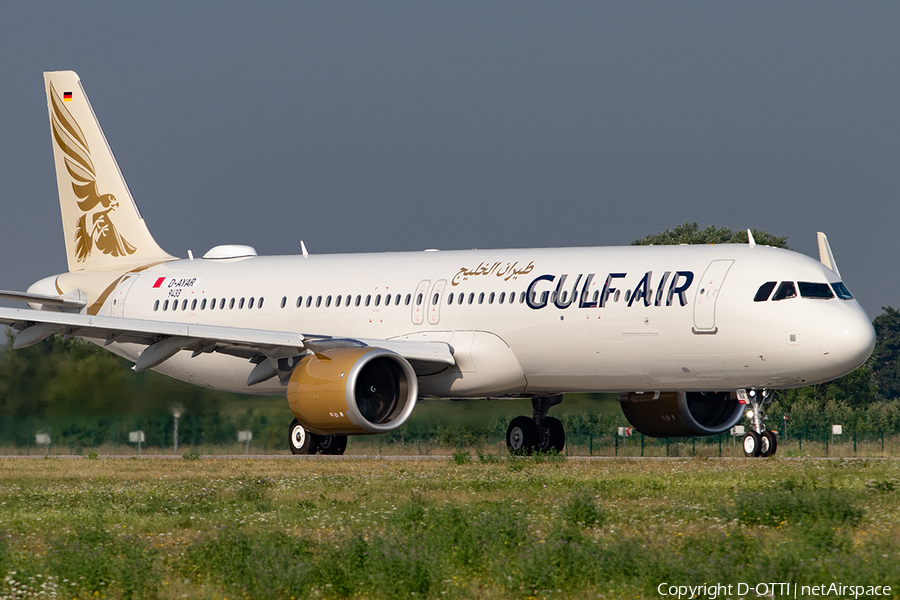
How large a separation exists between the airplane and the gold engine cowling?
3 cm

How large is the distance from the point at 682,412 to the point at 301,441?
26.9ft

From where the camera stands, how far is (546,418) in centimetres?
2738

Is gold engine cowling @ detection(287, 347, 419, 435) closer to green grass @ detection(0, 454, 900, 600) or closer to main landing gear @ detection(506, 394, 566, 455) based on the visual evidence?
green grass @ detection(0, 454, 900, 600)

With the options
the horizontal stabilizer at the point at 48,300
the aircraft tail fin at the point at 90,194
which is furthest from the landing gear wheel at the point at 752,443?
the horizontal stabilizer at the point at 48,300

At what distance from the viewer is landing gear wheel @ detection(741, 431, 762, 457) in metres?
22.0

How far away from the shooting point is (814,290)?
21547mm

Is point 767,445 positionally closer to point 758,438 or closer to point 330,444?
point 758,438

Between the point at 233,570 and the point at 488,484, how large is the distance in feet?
24.9

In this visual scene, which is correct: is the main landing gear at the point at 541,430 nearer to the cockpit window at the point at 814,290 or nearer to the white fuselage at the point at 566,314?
the white fuselage at the point at 566,314

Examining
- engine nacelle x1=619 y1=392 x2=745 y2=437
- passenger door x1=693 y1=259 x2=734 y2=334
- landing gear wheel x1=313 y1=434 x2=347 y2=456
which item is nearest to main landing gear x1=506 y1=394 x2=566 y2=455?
engine nacelle x1=619 y1=392 x2=745 y2=437

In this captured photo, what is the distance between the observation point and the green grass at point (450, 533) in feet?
30.1

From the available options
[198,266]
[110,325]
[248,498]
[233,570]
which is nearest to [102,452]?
[198,266]

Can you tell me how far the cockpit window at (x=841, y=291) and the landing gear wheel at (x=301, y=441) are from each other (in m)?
11.6

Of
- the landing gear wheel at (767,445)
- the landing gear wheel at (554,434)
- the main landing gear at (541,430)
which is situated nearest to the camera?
the landing gear wheel at (767,445)
